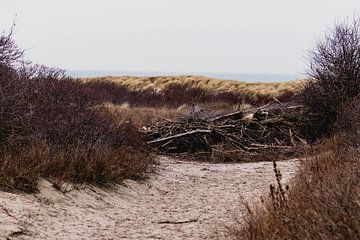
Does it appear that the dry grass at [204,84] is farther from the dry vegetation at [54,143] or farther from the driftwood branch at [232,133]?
the dry vegetation at [54,143]

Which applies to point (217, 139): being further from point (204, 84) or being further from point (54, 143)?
point (204, 84)

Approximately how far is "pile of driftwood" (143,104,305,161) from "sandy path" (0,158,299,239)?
2.87 meters

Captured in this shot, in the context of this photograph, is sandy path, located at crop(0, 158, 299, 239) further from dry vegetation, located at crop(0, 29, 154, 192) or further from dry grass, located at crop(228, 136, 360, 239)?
dry grass, located at crop(228, 136, 360, 239)

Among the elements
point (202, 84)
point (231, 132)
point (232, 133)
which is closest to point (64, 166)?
point (232, 133)

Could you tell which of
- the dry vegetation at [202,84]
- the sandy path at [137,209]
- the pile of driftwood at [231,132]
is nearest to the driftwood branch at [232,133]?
the pile of driftwood at [231,132]

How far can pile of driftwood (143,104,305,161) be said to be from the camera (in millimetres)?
13125

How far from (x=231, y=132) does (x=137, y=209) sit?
6616 mm

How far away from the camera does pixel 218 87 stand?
34.2 metres

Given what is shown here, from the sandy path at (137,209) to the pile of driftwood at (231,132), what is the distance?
2868 millimetres

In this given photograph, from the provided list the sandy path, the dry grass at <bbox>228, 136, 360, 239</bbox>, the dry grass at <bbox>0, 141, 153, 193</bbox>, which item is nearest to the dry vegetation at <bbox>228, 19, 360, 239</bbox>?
the dry grass at <bbox>228, 136, 360, 239</bbox>

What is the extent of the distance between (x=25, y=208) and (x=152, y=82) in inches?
1256

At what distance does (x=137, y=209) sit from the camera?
746cm

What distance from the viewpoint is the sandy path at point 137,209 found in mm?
5789

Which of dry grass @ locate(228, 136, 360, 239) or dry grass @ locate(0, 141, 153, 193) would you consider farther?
dry grass @ locate(0, 141, 153, 193)
